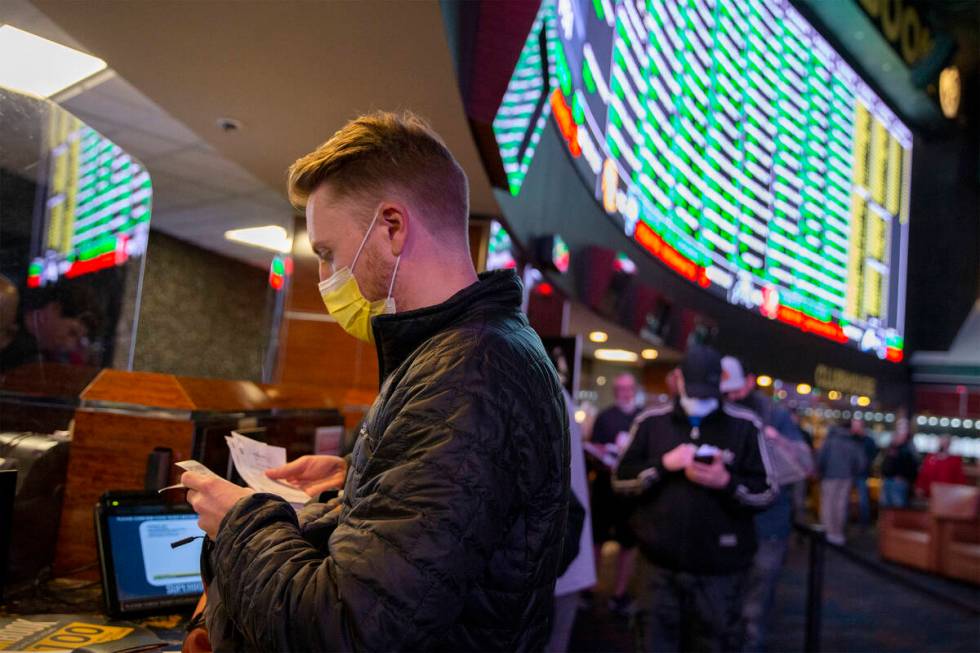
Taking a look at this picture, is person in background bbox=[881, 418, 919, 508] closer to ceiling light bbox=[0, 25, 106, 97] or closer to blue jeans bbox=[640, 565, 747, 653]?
blue jeans bbox=[640, 565, 747, 653]

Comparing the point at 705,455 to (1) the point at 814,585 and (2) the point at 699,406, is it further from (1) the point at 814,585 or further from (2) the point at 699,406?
(1) the point at 814,585

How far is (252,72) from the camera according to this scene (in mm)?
3268

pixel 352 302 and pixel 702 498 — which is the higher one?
pixel 352 302

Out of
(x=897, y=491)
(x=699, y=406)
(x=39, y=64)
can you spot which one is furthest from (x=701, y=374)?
(x=897, y=491)

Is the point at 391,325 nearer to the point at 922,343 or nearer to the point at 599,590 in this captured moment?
the point at 599,590

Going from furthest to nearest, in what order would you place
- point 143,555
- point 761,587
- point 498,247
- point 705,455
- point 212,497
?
point 498,247 < point 761,587 < point 705,455 < point 143,555 < point 212,497

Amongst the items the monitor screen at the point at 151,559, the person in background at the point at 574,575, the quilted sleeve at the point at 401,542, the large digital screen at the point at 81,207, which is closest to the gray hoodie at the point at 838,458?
the person in background at the point at 574,575

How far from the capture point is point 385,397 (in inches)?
44.4

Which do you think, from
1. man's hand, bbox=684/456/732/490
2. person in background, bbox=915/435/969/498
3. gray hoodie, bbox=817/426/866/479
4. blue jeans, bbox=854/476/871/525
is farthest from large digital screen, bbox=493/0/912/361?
blue jeans, bbox=854/476/871/525

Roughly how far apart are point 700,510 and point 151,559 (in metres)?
2.12

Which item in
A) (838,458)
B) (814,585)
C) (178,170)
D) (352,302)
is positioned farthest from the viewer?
(838,458)

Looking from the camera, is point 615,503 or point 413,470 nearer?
point 413,470

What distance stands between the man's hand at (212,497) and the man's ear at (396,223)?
0.42 m

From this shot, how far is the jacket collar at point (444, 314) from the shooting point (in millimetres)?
1140
